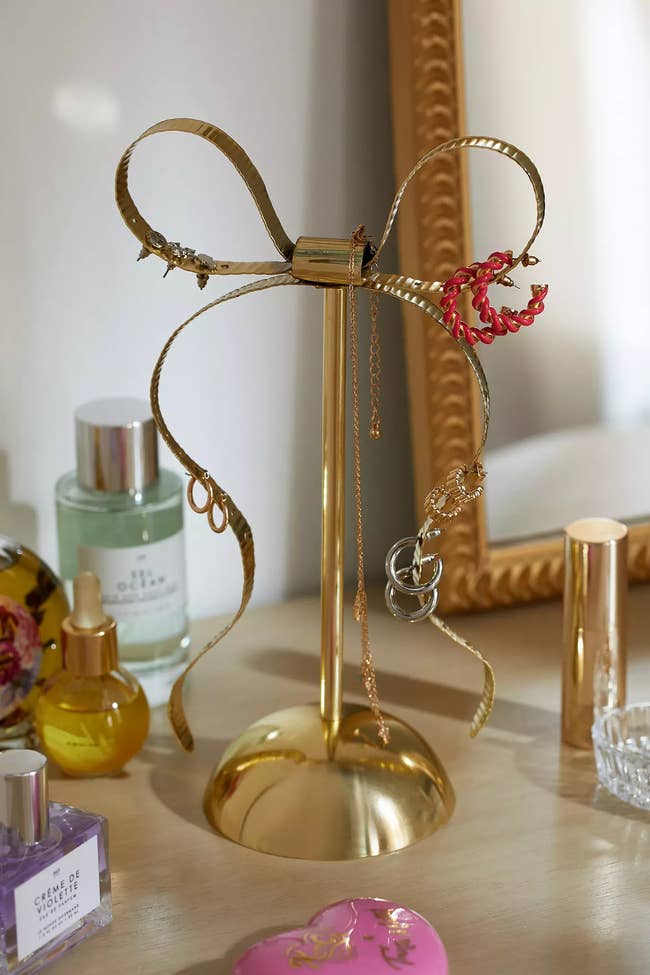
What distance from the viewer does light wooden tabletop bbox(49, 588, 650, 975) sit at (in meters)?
0.57

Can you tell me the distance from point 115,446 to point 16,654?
12cm

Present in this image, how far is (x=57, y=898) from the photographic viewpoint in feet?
1.84

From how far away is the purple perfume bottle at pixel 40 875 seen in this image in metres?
0.54

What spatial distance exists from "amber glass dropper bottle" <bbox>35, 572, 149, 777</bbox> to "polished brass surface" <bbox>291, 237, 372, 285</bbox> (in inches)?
8.1

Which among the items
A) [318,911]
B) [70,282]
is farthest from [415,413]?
[318,911]

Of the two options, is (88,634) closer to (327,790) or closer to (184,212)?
(327,790)

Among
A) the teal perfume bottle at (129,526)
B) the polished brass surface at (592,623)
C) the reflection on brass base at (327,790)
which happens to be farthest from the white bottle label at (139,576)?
the polished brass surface at (592,623)

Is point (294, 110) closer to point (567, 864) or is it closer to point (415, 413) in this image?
point (415, 413)

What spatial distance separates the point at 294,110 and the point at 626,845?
0.45m

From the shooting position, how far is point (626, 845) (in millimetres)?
638

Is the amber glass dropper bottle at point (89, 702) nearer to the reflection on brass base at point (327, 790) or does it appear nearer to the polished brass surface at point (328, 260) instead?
the reflection on brass base at point (327, 790)

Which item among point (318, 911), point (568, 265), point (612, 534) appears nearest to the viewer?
point (318, 911)

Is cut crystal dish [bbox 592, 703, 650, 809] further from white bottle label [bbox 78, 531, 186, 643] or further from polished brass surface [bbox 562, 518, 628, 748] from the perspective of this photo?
white bottle label [bbox 78, 531, 186, 643]

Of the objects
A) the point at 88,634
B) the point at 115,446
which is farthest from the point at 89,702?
the point at 115,446
